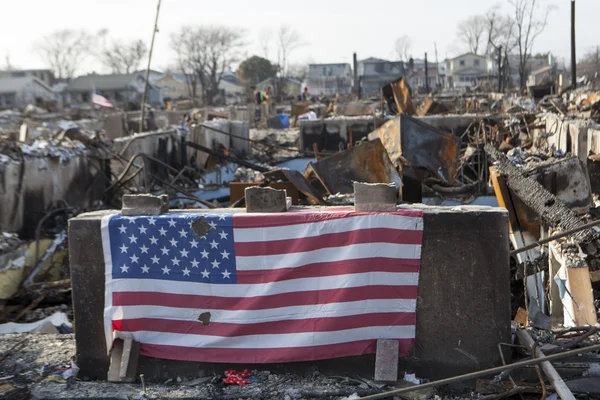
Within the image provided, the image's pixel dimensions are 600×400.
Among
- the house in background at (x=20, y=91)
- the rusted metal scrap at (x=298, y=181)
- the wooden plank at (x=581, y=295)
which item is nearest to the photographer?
the wooden plank at (x=581, y=295)

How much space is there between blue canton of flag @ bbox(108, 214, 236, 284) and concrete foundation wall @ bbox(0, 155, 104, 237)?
599 centimetres

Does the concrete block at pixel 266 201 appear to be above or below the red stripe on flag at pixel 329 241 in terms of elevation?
above

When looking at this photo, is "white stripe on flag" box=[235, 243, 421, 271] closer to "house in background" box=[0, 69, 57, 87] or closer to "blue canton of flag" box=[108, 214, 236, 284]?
"blue canton of flag" box=[108, 214, 236, 284]

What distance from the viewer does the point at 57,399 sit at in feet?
15.1

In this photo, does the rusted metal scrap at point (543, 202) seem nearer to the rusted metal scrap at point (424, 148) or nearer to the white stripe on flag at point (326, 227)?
the rusted metal scrap at point (424, 148)

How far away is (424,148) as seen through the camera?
13023 millimetres

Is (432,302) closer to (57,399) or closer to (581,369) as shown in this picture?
(581,369)

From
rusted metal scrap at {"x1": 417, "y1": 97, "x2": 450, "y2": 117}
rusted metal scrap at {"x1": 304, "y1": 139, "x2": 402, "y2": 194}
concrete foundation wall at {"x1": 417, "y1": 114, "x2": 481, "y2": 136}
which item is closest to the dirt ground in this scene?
rusted metal scrap at {"x1": 304, "y1": 139, "x2": 402, "y2": 194}

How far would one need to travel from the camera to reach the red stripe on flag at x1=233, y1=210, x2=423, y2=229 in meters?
4.48

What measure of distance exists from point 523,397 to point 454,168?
903 centimetres

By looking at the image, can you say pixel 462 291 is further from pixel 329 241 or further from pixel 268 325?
pixel 268 325

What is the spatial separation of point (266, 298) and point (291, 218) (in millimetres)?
566

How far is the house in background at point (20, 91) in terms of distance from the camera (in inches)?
2670

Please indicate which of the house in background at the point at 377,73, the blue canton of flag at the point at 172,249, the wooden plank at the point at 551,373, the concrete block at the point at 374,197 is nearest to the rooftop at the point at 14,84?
the house in background at the point at 377,73
